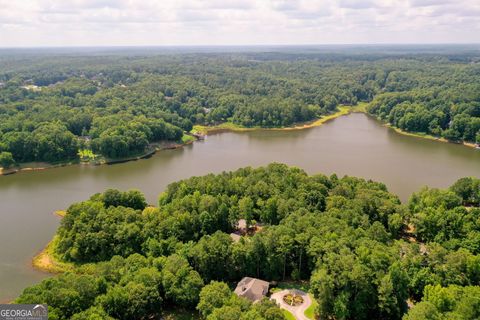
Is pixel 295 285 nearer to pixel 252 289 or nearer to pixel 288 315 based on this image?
pixel 288 315

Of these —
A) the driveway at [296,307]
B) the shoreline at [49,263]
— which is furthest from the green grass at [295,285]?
the shoreline at [49,263]

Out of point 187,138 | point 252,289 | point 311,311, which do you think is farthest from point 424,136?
point 252,289

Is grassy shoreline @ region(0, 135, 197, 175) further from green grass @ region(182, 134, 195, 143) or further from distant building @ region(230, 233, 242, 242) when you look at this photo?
distant building @ region(230, 233, 242, 242)

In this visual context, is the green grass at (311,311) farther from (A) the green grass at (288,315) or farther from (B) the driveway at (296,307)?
(A) the green grass at (288,315)

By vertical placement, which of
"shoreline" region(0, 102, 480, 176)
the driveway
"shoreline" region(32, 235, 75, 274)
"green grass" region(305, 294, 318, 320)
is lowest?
"shoreline" region(0, 102, 480, 176)

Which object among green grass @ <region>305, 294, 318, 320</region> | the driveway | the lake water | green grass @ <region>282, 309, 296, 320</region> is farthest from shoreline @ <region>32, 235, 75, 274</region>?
green grass @ <region>305, 294, 318, 320</region>

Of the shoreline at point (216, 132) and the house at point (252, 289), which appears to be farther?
the shoreline at point (216, 132)

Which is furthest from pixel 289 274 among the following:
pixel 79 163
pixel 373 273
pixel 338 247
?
pixel 79 163
